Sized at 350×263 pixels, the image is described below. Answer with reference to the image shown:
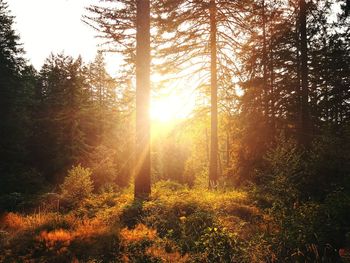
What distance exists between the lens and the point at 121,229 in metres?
6.55

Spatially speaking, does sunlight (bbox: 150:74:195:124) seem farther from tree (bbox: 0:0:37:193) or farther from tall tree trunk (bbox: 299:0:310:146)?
tree (bbox: 0:0:37:193)

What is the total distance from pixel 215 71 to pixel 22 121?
19701mm

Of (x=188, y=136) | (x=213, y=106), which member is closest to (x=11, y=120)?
(x=188, y=136)

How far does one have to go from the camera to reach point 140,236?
6066 millimetres

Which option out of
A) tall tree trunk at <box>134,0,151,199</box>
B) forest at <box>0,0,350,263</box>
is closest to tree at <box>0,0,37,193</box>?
forest at <box>0,0,350,263</box>

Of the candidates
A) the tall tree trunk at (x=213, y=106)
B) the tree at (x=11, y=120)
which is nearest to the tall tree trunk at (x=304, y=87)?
the tall tree trunk at (x=213, y=106)

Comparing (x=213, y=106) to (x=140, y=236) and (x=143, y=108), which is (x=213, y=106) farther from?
(x=140, y=236)

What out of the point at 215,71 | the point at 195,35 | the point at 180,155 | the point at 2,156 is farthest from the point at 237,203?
the point at 180,155

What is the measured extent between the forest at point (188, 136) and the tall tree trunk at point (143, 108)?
3cm

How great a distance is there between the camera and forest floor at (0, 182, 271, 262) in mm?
5273

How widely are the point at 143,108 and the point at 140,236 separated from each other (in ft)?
16.2

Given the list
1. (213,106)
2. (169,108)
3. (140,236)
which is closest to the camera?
(140,236)

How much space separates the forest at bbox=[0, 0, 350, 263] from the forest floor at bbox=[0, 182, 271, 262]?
0.03 metres

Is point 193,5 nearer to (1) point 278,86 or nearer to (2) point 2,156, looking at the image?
(1) point 278,86
